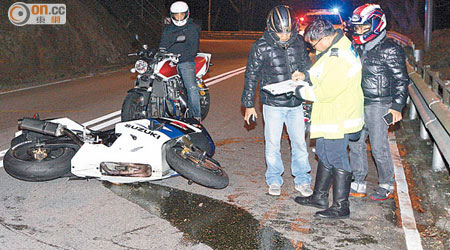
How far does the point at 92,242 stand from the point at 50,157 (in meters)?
2.10

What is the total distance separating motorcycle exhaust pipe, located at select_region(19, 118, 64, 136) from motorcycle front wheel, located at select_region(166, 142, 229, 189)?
1208 mm

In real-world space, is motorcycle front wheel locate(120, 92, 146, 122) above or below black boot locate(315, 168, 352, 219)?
above

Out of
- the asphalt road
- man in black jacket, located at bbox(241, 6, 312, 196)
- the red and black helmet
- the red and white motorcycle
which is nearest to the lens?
the asphalt road

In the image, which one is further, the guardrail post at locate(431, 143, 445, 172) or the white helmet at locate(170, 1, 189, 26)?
the white helmet at locate(170, 1, 189, 26)

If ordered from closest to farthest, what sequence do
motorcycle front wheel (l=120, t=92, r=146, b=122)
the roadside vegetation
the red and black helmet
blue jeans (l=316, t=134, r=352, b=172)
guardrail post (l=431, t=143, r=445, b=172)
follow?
1. blue jeans (l=316, t=134, r=352, b=172)
2. the red and black helmet
3. guardrail post (l=431, t=143, r=445, b=172)
4. motorcycle front wheel (l=120, t=92, r=146, b=122)
5. the roadside vegetation

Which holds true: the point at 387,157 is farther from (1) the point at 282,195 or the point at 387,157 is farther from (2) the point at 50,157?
(2) the point at 50,157

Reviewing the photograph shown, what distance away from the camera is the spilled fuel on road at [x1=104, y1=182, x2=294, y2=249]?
5297 millimetres

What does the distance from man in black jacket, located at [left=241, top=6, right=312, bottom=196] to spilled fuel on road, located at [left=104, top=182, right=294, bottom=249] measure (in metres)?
0.85

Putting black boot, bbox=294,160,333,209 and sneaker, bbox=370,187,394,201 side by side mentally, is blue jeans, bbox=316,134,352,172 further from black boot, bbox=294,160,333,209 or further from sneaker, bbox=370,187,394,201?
sneaker, bbox=370,187,394,201

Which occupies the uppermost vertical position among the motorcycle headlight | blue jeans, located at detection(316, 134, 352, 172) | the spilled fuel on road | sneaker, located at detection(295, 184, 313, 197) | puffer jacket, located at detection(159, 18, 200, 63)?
puffer jacket, located at detection(159, 18, 200, 63)

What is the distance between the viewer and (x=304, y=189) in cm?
669

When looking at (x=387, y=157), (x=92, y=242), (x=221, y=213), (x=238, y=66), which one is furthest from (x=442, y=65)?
(x=92, y=242)

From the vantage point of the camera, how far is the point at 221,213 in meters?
6.03

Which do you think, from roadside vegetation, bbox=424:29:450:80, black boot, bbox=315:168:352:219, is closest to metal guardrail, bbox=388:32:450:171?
black boot, bbox=315:168:352:219
